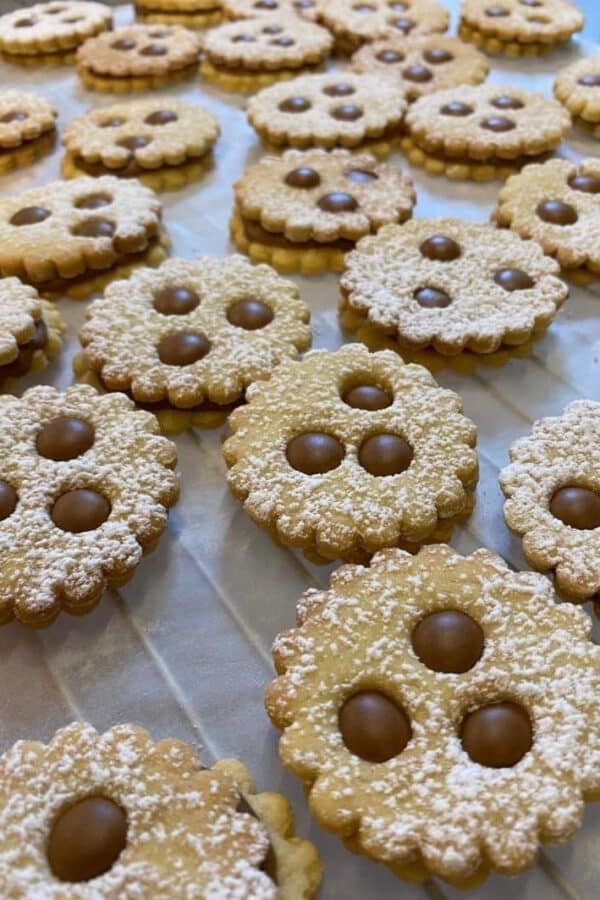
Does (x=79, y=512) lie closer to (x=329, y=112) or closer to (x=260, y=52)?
(x=329, y=112)

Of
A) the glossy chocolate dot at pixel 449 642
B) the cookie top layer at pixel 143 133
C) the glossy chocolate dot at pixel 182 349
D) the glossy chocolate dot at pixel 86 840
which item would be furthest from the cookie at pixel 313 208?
the glossy chocolate dot at pixel 86 840

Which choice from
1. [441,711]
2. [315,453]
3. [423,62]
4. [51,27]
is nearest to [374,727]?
[441,711]

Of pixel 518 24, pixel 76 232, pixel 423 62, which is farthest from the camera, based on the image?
pixel 518 24

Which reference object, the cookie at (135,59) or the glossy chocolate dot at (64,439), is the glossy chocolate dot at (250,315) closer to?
the glossy chocolate dot at (64,439)

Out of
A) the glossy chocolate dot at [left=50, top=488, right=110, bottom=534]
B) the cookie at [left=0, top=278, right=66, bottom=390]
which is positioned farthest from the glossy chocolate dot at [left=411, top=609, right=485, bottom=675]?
the cookie at [left=0, top=278, right=66, bottom=390]

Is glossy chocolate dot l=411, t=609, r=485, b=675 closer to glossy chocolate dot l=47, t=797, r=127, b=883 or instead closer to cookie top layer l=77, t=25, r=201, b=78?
glossy chocolate dot l=47, t=797, r=127, b=883

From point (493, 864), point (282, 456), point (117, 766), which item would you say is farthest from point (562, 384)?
point (117, 766)
